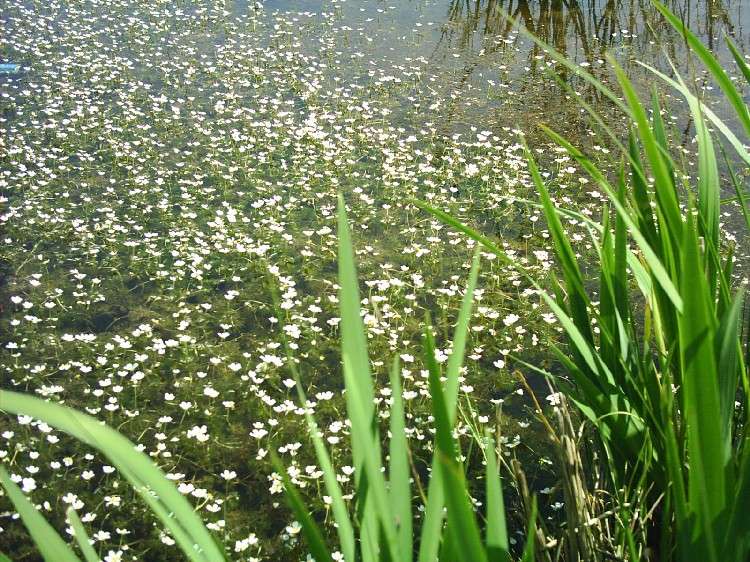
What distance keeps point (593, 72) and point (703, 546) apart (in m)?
7.00

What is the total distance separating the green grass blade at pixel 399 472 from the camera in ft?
3.79

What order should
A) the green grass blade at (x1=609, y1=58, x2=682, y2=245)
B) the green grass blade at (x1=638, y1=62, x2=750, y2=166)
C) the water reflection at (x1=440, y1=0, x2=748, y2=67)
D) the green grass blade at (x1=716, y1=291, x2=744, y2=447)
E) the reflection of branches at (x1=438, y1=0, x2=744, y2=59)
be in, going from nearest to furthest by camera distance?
1. the green grass blade at (x1=716, y1=291, x2=744, y2=447)
2. the green grass blade at (x1=609, y1=58, x2=682, y2=245)
3. the green grass blade at (x1=638, y1=62, x2=750, y2=166)
4. the water reflection at (x1=440, y1=0, x2=748, y2=67)
5. the reflection of branches at (x1=438, y1=0, x2=744, y2=59)

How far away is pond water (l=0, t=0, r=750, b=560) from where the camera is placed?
377 cm

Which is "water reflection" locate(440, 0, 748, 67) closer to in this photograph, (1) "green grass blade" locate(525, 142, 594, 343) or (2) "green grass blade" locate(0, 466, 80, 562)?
(1) "green grass blade" locate(525, 142, 594, 343)

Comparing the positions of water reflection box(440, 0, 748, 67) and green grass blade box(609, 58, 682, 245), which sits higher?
water reflection box(440, 0, 748, 67)

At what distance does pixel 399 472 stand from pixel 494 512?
0.46 feet

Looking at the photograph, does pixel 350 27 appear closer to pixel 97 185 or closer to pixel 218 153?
pixel 218 153

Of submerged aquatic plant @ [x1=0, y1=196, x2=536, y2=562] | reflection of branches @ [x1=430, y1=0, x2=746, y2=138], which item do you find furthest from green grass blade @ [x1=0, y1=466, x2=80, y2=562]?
reflection of branches @ [x1=430, y1=0, x2=746, y2=138]

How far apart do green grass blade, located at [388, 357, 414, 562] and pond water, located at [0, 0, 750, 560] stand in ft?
4.33

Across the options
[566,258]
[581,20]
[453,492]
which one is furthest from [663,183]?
[581,20]

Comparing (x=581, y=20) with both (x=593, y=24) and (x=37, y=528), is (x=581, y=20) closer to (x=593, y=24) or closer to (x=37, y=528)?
(x=593, y=24)

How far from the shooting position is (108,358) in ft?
14.0

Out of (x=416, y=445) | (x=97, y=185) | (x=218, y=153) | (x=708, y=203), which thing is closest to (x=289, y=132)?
(x=218, y=153)

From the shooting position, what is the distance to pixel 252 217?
18.2 feet
